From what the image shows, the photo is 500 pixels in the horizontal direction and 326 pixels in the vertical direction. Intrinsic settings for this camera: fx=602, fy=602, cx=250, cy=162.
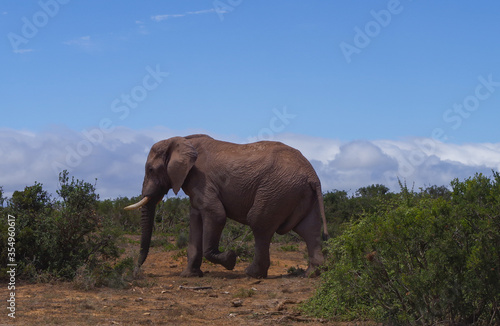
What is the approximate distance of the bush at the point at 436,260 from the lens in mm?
6676

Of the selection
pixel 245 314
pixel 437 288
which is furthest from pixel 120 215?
pixel 437 288

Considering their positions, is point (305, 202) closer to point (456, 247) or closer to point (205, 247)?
point (205, 247)

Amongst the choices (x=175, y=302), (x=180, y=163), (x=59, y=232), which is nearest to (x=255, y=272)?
(x=180, y=163)

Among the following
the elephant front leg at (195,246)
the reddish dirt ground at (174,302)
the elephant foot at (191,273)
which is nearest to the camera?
the reddish dirt ground at (174,302)

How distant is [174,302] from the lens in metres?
10.2

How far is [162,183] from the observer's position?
13844 millimetres

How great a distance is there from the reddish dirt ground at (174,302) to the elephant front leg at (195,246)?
33 cm

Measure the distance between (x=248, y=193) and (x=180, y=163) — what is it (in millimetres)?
1647

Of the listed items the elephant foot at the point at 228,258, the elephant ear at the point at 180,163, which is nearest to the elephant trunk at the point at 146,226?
the elephant ear at the point at 180,163

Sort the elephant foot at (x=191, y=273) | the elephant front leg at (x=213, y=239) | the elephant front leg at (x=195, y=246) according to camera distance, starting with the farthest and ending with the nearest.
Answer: the elephant front leg at (x=195, y=246) → the elephant foot at (x=191, y=273) → the elephant front leg at (x=213, y=239)

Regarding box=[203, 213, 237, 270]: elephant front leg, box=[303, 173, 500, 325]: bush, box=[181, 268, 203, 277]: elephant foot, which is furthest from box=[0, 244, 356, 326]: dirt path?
box=[303, 173, 500, 325]: bush

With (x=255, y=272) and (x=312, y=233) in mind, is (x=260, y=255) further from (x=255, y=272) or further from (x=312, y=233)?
(x=312, y=233)

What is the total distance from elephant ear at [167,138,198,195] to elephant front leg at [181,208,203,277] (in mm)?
835

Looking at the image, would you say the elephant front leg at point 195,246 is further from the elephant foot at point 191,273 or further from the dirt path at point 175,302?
the dirt path at point 175,302
